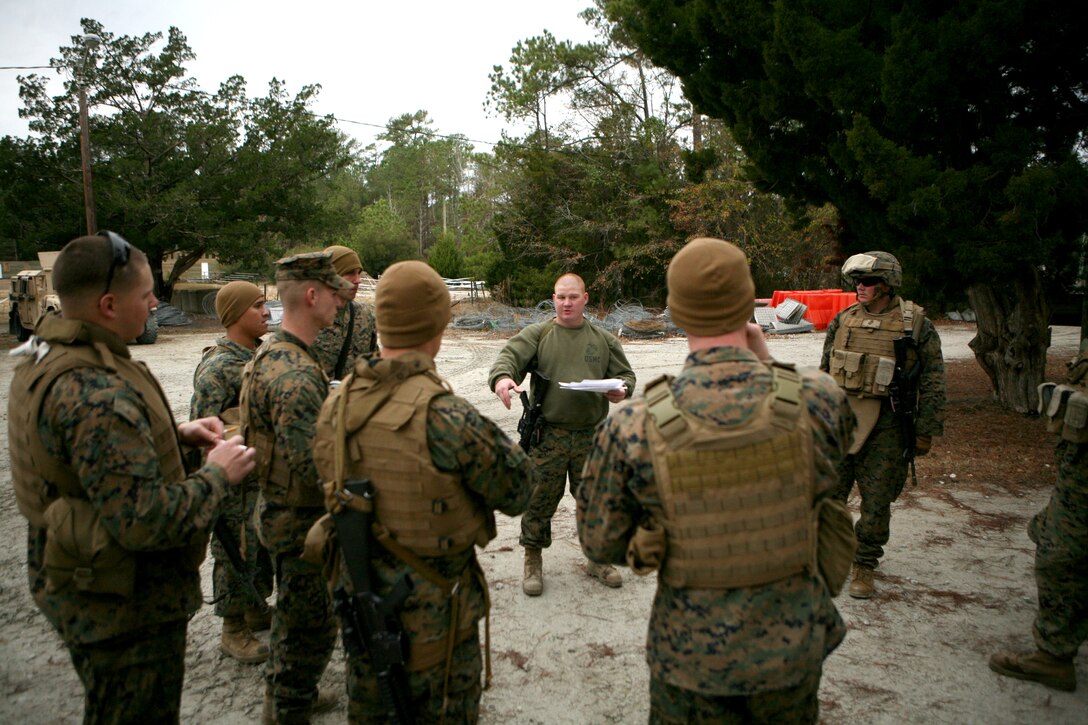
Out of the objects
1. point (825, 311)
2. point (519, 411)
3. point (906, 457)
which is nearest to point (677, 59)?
point (519, 411)

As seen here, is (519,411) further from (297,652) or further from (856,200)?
(297,652)

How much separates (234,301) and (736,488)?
3.01 m

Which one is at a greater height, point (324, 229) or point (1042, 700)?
point (324, 229)

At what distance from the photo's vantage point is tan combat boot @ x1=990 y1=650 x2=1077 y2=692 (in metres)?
3.42

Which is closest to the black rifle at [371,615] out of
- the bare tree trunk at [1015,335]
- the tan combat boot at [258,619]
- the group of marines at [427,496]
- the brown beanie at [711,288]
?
the group of marines at [427,496]

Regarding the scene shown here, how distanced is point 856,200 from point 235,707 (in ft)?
26.2

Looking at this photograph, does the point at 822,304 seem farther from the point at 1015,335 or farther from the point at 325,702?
the point at 325,702

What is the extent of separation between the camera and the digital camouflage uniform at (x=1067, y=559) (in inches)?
131

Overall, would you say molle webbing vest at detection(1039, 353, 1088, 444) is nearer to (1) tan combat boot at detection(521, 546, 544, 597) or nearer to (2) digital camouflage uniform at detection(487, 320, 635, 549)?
(2) digital camouflage uniform at detection(487, 320, 635, 549)

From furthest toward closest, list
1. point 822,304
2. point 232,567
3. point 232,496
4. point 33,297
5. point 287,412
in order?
point 822,304 → point 33,297 → point 232,567 → point 232,496 → point 287,412

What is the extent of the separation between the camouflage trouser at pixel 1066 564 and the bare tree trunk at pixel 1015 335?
5.75 metres

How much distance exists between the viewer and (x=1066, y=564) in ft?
11.1

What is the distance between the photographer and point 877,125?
7754mm

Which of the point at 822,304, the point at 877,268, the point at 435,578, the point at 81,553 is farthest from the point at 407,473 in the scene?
the point at 822,304
